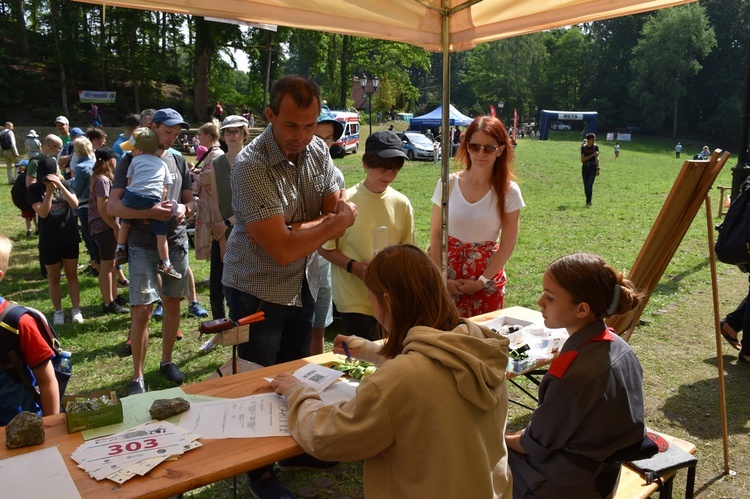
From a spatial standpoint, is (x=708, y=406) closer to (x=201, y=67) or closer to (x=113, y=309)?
(x=113, y=309)

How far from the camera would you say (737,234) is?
13.7 ft

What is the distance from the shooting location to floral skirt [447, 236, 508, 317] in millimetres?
3572

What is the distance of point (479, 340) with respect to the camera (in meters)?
1.58

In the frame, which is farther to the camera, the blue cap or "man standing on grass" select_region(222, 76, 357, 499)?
the blue cap

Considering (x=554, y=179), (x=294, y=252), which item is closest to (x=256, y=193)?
(x=294, y=252)

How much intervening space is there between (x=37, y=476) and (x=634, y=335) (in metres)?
5.32

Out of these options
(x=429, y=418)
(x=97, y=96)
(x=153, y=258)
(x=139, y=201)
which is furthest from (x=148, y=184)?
(x=97, y=96)

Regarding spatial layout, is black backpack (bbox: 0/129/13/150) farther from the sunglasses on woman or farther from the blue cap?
the sunglasses on woman

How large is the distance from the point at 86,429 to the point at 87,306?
16.2ft

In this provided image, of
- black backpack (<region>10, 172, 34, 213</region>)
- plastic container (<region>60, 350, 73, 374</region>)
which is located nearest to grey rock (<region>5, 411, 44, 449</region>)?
plastic container (<region>60, 350, 73, 374</region>)

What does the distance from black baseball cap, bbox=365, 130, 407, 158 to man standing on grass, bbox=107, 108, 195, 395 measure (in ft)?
5.75

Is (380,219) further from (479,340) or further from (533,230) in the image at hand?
(533,230)

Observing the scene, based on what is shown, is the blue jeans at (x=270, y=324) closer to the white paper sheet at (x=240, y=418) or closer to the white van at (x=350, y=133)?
the white paper sheet at (x=240, y=418)

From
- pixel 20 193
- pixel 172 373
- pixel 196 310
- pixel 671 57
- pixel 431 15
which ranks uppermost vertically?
pixel 671 57
